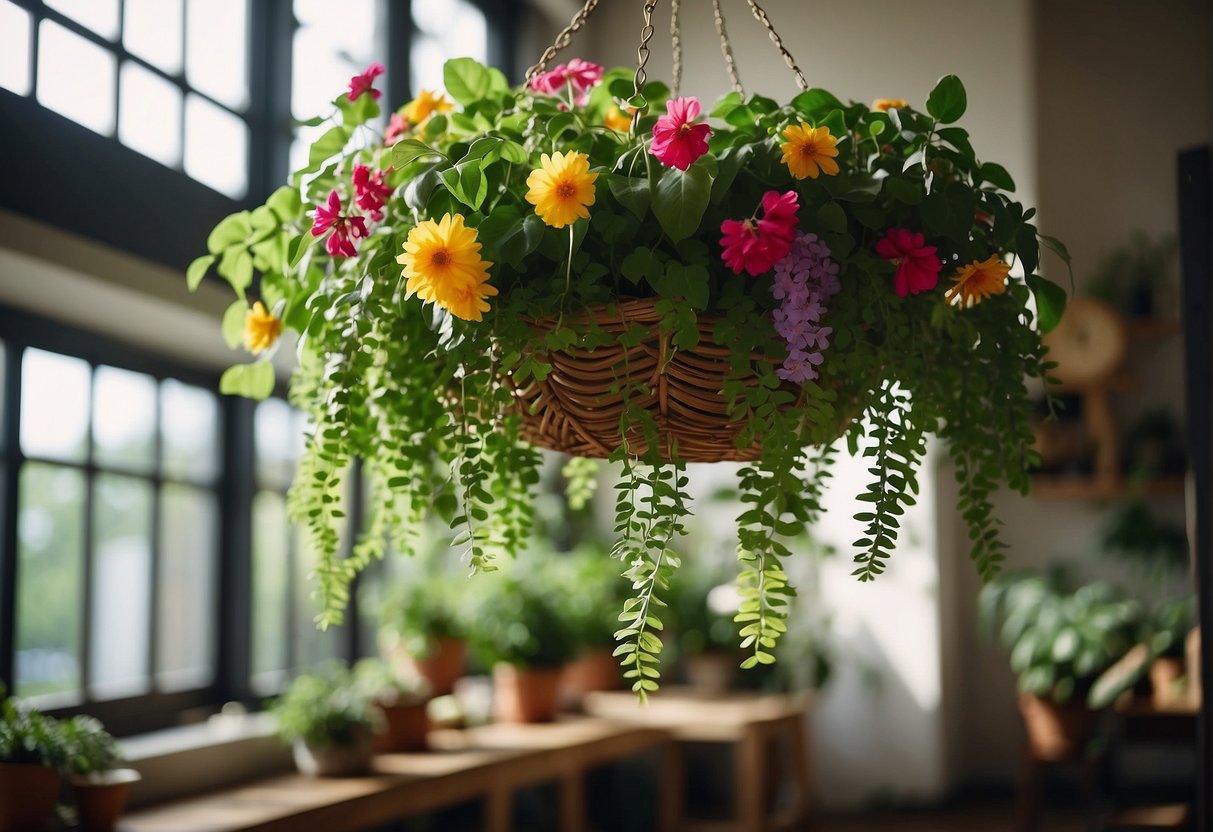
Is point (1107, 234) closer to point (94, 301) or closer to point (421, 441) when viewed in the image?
point (94, 301)

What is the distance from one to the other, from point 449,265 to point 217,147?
8.35ft

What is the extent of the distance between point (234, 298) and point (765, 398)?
7.80ft

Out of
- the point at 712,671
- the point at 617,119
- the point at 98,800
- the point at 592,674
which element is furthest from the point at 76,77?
the point at 712,671

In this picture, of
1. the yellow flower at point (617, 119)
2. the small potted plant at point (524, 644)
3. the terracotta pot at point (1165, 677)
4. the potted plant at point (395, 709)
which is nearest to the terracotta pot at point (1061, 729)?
the terracotta pot at point (1165, 677)

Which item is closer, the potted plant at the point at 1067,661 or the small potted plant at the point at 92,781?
the small potted plant at the point at 92,781

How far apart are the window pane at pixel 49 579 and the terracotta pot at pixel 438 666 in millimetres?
982

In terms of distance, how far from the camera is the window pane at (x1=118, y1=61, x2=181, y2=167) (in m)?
2.87

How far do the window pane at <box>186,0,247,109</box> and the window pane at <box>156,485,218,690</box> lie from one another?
1123mm

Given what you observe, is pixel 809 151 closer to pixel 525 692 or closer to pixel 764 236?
pixel 764 236

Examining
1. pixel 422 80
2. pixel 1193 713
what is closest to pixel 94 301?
pixel 422 80

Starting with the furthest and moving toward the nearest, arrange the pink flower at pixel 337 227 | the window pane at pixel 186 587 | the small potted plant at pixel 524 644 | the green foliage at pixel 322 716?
the small potted plant at pixel 524 644 < the window pane at pixel 186 587 < the green foliage at pixel 322 716 < the pink flower at pixel 337 227

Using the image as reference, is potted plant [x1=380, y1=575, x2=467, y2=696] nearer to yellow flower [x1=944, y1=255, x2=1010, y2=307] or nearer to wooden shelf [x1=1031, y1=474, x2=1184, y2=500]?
wooden shelf [x1=1031, y1=474, x2=1184, y2=500]

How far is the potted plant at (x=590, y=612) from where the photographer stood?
3988 mm

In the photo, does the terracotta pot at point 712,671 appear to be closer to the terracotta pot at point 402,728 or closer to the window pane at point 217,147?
the terracotta pot at point 402,728
